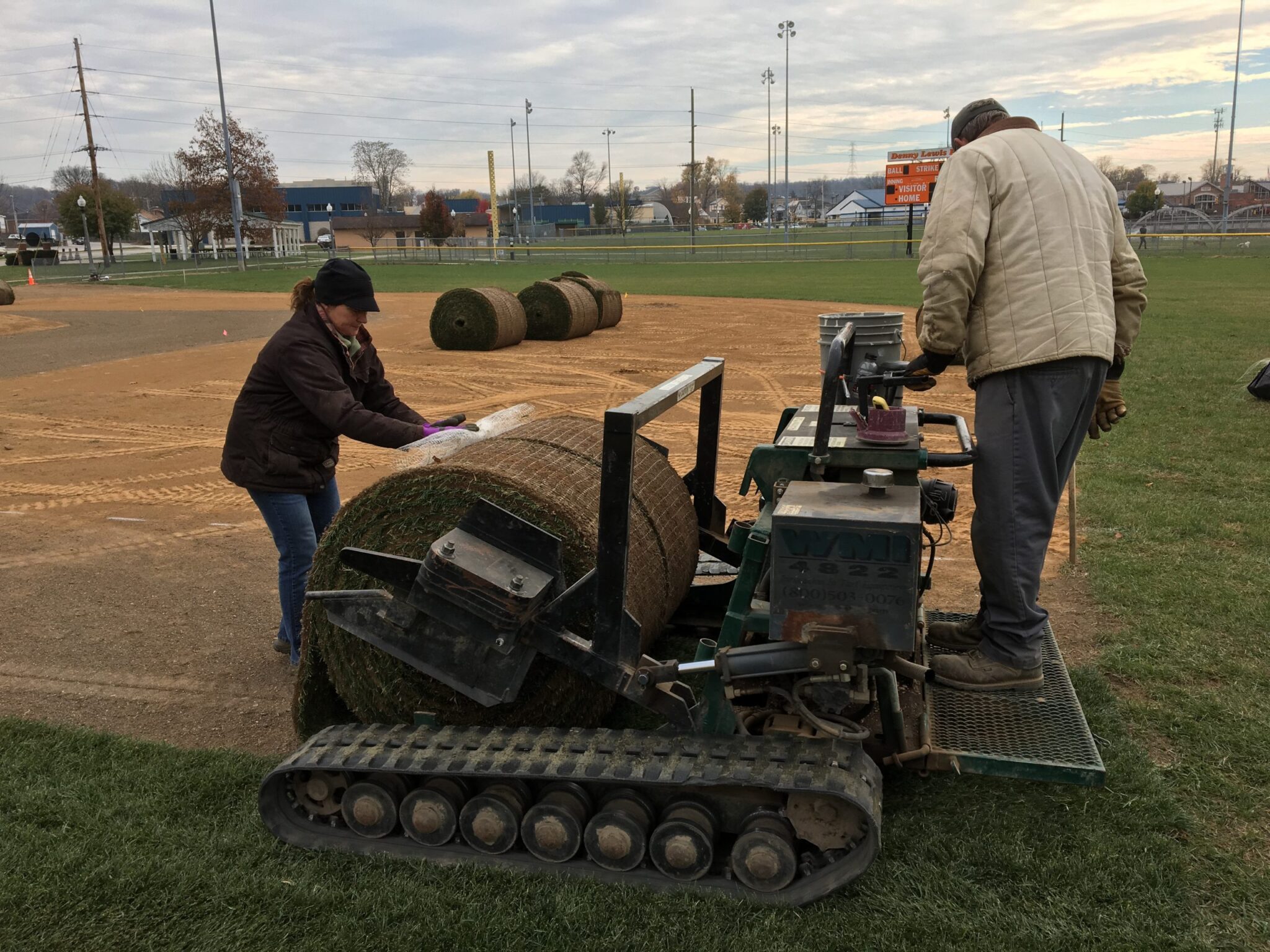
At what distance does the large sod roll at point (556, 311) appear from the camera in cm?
2030

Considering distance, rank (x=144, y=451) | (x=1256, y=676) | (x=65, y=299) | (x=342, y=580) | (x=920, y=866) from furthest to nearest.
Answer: (x=65, y=299), (x=144, y=451), (x=1256, y=676), (x=342, y=580), (x=920, y=866)

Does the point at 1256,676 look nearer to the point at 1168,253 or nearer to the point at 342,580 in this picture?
the point at 342,580

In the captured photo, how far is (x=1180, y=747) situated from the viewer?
14.0 feet

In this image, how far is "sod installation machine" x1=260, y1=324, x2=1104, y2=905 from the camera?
3.28 meters

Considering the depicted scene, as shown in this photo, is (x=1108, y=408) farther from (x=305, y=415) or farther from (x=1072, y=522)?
(x=305, y=415)

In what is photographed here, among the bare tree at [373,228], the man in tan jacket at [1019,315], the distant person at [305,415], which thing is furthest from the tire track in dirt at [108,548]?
the bare tree at [373,228]

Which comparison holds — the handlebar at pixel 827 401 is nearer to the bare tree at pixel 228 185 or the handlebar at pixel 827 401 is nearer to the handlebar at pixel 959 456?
the handlebar at pixel 959 456

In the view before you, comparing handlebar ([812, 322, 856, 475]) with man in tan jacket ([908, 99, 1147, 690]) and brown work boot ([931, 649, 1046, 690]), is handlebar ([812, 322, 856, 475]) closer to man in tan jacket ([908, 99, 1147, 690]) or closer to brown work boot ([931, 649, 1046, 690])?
man in tan jacket ([908, 99, 1147, 690])

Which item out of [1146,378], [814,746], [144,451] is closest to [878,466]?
[814,746]

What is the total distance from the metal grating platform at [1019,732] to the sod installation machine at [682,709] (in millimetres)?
13

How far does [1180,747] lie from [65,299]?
129ft

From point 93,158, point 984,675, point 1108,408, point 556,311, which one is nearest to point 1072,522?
point 1108,408

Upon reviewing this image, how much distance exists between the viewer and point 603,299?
22.0 metres

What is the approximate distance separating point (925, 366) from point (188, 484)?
781 centimetres
